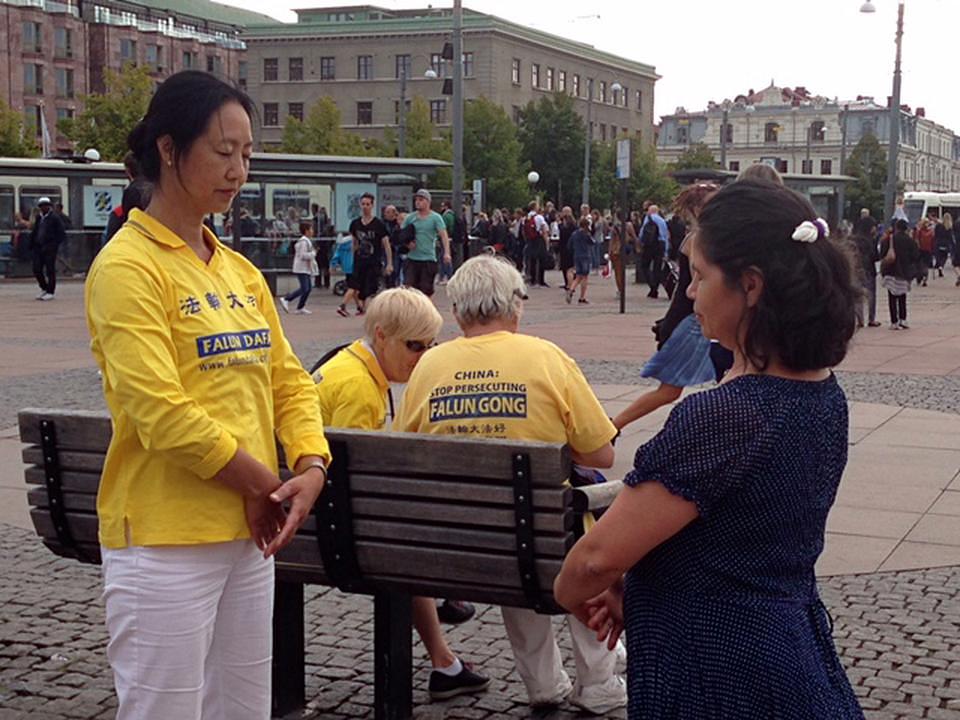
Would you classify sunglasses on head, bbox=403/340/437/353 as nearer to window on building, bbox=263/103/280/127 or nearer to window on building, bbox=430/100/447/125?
window on building, bbox=430/100/447/125

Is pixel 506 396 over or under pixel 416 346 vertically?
under

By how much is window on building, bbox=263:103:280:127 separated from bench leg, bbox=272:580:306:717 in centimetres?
9551

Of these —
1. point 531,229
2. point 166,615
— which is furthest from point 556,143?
point 166,615

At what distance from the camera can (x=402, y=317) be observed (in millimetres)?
4484

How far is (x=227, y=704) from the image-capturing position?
3.19 metres

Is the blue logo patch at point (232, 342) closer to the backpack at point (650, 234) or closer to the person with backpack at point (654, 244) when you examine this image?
the person with backpack at point (654, 244)

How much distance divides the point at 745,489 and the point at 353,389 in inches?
93.1

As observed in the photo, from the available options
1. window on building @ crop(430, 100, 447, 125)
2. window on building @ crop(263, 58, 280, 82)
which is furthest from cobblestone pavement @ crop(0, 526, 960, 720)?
window on building @ crop(263, 58, 280, 82)

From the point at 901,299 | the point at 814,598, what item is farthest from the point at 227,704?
the point at 901,299

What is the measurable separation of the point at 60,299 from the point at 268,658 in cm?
2373

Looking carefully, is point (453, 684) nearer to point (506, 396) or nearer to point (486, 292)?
point (506, 396)

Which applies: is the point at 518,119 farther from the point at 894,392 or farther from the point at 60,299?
the point at 894,392

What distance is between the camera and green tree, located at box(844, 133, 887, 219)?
100 metres

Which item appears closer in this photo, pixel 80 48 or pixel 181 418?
pixel 181 418
